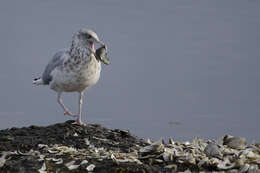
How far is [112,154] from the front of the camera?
15.8ft

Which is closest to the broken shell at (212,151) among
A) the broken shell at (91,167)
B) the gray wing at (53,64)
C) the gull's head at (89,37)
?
the broken shell at (91,167)

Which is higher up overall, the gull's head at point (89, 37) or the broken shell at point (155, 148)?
the gull's head at point (89, 37)

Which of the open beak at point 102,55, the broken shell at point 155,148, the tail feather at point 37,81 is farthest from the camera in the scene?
the tail feather at point 37,81

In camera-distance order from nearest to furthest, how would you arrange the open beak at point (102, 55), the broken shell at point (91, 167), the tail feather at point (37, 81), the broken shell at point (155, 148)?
the broken shell at point (91, 167)
the broken shell at point (155, 148)
the open beak at point (102, 55)
the tail feather at point (37, 81)

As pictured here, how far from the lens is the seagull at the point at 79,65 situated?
6367mm

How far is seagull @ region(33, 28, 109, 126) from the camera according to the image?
6.37 meters

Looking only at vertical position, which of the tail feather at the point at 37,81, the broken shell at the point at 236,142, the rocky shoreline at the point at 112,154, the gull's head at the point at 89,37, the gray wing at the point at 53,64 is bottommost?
the rocky shoreline at the point at 112,154

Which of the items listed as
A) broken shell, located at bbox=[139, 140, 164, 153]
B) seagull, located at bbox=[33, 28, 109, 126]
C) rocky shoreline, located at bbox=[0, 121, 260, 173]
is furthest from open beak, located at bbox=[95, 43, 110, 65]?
broken shell, located at bbox=[139, 140, 164, 153]

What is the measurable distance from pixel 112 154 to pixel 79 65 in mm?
1931

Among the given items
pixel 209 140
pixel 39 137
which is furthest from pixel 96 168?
pixel 209 140

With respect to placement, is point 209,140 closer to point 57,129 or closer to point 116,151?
point 116,151

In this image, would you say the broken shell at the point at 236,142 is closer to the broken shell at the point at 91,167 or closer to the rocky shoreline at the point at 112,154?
the rocky shoreline at the point at 112,154

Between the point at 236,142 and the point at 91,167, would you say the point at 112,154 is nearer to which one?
the point at 91,167

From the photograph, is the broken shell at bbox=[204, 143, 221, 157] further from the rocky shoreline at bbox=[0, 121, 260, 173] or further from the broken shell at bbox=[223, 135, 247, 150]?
the broken shell at bbox=[223, 135, 247, 150]
